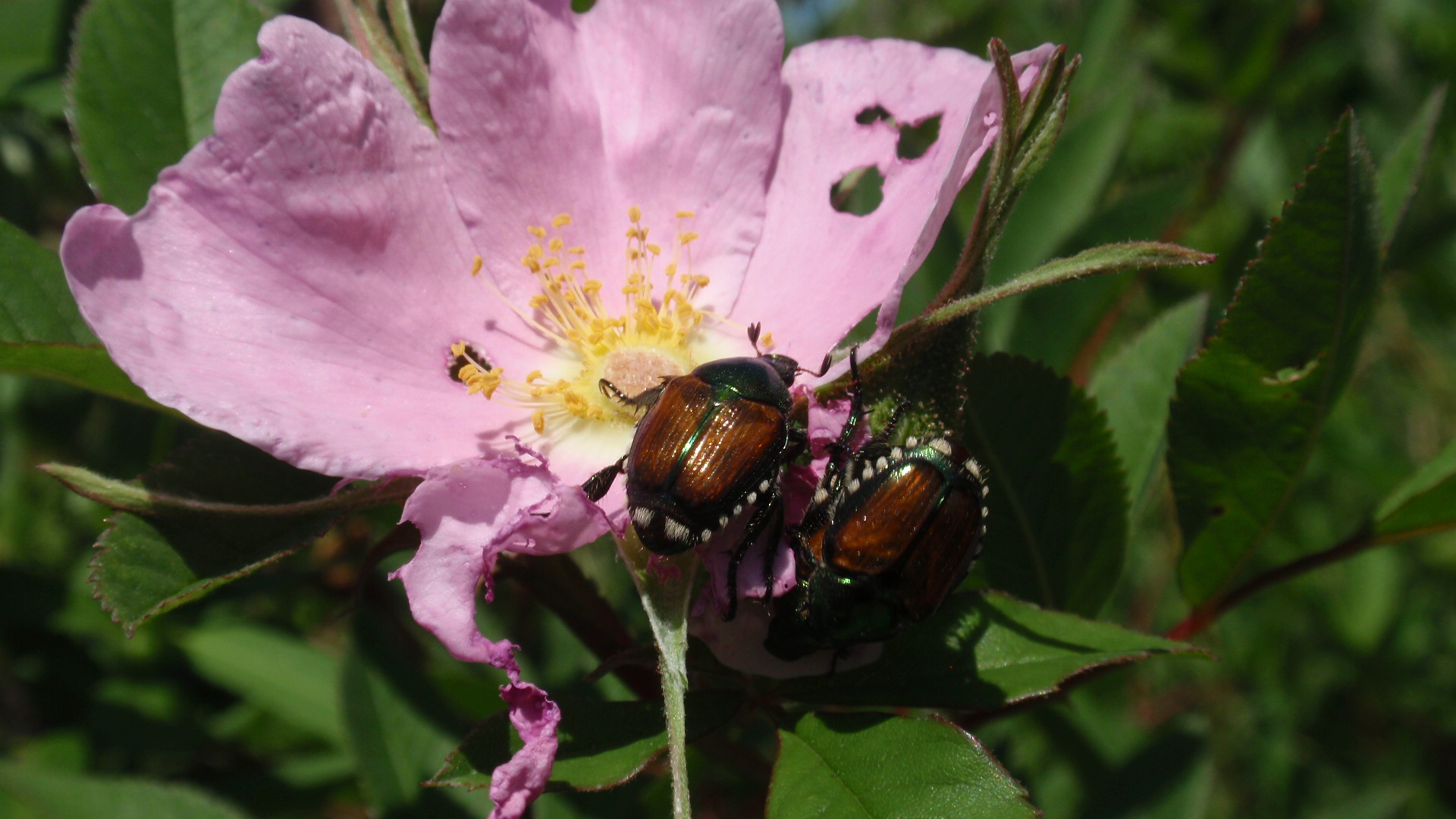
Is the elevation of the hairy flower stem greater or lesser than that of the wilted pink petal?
greater

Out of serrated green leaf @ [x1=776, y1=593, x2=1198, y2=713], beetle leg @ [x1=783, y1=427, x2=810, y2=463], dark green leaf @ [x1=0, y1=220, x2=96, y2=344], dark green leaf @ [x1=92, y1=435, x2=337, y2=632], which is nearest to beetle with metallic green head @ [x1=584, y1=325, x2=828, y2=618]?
beetle leg @ [x1=783, y1=427, x2=810, y2=463]

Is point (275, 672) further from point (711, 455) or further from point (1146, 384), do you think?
point (1146, 384)

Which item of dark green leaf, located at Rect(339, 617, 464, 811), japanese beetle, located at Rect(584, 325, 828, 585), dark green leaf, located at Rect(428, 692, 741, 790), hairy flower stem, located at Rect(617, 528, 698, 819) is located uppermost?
japanese beetle, located at Rect(584, 325, 828, 585)

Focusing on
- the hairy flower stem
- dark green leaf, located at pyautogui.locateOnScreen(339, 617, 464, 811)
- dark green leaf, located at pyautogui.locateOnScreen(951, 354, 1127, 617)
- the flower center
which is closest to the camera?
the hairy flower stem

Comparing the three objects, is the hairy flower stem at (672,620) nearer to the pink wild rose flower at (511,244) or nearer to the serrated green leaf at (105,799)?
the pink wild rose flower at (511,244)

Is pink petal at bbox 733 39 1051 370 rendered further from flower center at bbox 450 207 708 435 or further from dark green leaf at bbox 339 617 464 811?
dark green leaf at bbox 339 617 464 811

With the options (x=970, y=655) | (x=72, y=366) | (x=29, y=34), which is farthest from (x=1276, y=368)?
(x=29, y=34)

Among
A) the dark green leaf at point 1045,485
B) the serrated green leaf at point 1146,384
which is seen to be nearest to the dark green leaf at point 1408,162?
the serrated green leaf at point 1146,384
